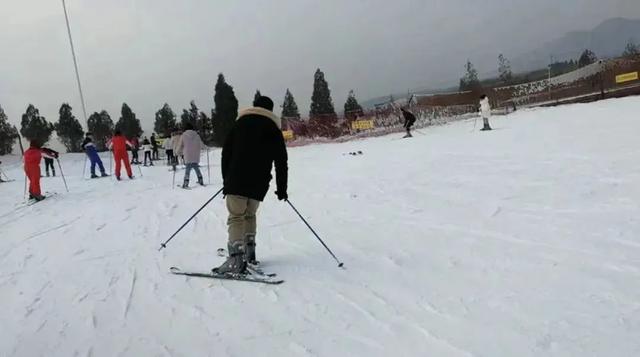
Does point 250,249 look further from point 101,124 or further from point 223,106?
point 101,124

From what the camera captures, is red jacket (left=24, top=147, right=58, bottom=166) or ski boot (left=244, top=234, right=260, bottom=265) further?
red jacket (left=24, top=147, right=58, bottom=166)

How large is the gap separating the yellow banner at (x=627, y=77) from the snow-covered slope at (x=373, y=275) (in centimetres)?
2340

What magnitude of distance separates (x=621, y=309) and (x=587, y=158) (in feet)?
24.9

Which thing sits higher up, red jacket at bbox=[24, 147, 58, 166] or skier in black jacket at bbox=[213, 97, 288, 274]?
red jacket at bbox=[24, 147, 58, 166]

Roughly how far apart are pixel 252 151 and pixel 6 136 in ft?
208

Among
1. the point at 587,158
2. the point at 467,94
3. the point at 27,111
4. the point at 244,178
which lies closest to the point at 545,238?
the point at 244,178

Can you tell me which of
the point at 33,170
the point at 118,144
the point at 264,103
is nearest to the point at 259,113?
the point at 264,103

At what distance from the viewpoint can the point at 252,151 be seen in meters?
5.50

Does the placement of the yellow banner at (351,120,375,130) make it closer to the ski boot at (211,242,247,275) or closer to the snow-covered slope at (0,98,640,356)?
the snow-covered slope at (0,98,640,356)

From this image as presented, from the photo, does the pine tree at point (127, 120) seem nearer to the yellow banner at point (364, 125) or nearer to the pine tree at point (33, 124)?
the pine tree at point (33, 124)

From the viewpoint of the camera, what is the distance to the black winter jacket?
5492mm

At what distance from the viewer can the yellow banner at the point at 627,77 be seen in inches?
1188

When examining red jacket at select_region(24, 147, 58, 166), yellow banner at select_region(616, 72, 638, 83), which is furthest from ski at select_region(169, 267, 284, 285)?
yellow banner at select_region(616, 72, 638, 83)

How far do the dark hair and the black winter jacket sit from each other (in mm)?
94
